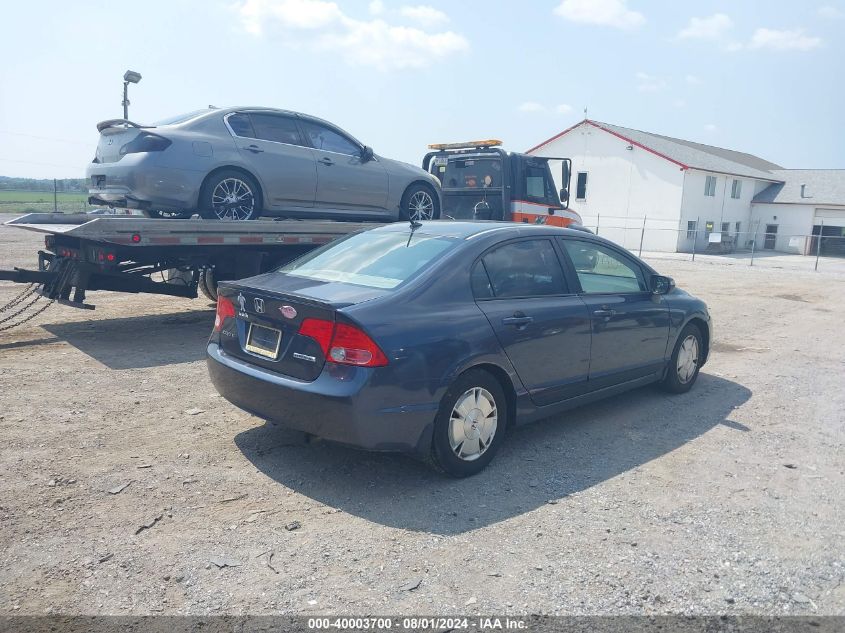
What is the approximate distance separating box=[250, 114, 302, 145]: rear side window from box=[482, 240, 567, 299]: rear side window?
14.8ft

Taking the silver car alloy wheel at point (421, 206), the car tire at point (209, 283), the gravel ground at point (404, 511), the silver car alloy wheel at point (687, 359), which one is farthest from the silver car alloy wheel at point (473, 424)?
the silver car alloy wheel at point (421, 206)

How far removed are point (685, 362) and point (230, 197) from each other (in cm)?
534

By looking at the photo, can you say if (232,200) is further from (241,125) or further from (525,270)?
(525,270)

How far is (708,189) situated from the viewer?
39031mm

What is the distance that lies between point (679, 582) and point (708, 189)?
39277 millimetres

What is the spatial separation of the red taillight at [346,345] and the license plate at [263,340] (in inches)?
14.8

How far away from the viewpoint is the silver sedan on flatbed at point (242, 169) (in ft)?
25.2

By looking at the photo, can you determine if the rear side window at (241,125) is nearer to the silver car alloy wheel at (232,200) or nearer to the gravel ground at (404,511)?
the silver car alloy wheel at (232,200)

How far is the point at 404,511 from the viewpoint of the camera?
13.5 ft

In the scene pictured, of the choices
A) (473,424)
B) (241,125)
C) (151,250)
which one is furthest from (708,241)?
(473,424)

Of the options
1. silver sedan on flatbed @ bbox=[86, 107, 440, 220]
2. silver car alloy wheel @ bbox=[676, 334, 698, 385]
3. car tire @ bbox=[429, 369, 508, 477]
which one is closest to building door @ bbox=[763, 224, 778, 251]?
silver sedan on flatbed @ bbox=[86, 107, 440, 220]

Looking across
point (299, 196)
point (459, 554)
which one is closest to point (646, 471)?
point (459, 554)

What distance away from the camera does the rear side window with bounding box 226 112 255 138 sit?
8.32 m

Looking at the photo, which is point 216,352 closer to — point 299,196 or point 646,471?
point 646,471
